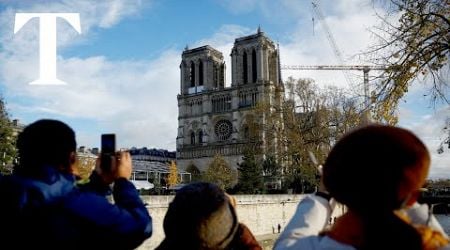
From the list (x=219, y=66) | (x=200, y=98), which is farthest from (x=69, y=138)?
(x=219, y=66)

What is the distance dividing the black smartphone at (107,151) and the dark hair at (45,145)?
15cm

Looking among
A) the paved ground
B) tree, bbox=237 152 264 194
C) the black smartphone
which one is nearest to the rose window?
tree, bbox=237 152 264 194

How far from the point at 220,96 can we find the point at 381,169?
230ft

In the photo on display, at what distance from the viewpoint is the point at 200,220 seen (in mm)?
2188

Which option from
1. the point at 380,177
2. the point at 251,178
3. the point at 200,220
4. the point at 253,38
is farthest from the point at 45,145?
the point at 253,38

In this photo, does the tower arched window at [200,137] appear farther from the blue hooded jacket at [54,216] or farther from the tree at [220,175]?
the blue hooded jacket at [54,216]

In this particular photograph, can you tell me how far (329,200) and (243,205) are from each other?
24.9 meters

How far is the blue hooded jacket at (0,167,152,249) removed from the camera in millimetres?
2025

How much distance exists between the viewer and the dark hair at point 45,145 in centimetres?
217

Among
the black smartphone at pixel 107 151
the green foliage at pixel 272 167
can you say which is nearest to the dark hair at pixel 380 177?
the black smartphone at pixel 107 151

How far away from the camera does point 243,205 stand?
86.8ft

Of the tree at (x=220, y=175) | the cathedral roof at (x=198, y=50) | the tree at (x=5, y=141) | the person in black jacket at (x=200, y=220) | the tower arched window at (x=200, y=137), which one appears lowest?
the tree at (x=220, y=175)

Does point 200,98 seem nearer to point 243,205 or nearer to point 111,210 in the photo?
point 243,205

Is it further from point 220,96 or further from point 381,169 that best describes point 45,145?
point 220,96
